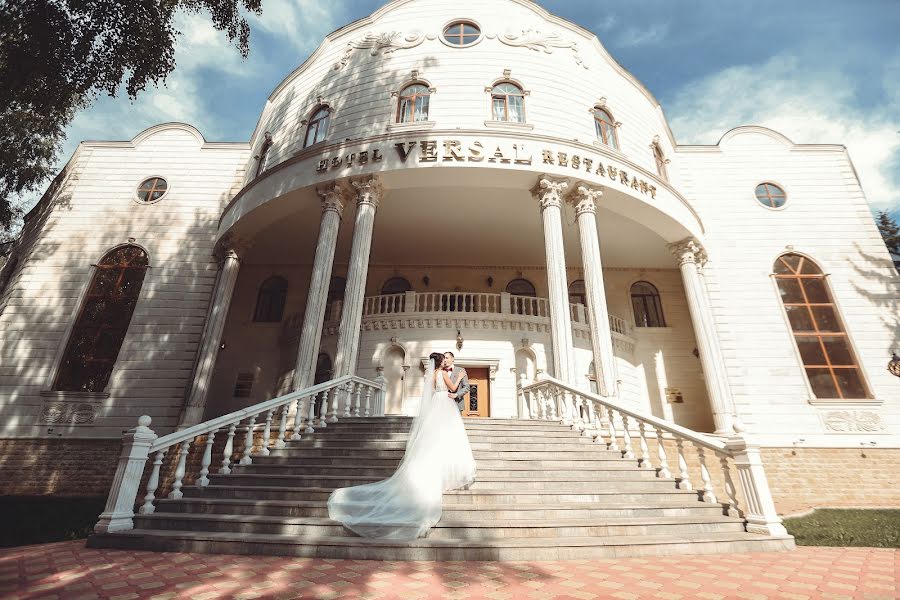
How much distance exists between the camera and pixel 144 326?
13859 mm

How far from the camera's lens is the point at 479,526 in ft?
14.5

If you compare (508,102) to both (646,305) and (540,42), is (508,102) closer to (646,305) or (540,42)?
(540,42)

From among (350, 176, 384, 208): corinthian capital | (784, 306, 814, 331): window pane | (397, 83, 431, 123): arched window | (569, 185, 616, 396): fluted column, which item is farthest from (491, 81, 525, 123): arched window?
(784, 306, 814, 331): window pane

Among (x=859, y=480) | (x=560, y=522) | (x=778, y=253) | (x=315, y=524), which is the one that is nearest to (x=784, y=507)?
(x=859, y=480)

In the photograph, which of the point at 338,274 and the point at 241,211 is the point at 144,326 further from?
the point at 338,274

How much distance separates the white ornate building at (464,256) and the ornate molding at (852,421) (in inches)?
2.4

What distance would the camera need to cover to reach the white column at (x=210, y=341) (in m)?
12.0

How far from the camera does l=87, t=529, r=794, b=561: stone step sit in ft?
13.3

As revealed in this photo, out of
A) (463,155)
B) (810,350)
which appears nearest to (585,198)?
(463,155)

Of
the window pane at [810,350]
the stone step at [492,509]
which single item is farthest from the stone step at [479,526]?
the window pane at [810,350]

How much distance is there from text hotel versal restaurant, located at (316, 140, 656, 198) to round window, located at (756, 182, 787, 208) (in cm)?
864

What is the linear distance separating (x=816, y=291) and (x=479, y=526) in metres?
16.2

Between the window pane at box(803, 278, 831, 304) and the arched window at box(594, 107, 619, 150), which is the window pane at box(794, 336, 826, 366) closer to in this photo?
the window pane at box(803, 278, 831, 304)

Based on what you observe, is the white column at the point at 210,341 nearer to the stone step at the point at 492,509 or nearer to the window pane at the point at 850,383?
the stone step at the point at 492,509
